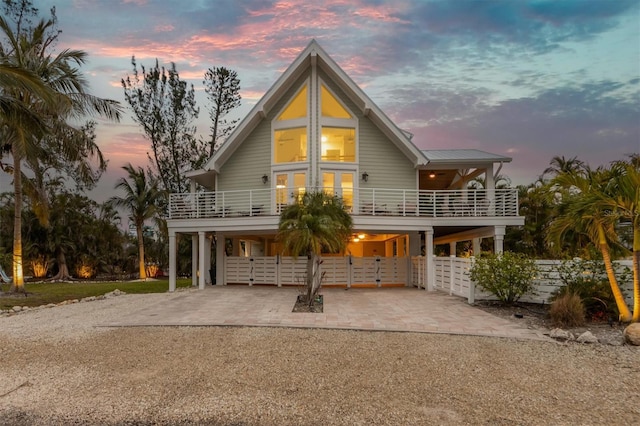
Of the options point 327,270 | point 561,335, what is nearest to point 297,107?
point 327,270

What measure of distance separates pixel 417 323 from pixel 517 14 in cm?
1437

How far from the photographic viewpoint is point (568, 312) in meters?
8.29

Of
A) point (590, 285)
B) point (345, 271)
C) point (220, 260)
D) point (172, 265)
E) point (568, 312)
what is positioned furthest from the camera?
point (220, 260)

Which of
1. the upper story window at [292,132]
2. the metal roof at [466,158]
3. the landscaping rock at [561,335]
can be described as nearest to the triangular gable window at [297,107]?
the upper story window at [292,132]

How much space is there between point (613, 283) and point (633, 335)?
1.91m

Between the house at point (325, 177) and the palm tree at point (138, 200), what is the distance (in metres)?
11.3

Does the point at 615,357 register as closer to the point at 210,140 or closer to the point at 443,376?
the point at 443,376

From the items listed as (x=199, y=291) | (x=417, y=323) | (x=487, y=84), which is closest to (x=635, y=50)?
(x=487, y=84)

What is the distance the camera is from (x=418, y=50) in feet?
59.4

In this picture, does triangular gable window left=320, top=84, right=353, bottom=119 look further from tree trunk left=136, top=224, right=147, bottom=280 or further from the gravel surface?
tree trunk left=136, top=224, right=147, bottom=280

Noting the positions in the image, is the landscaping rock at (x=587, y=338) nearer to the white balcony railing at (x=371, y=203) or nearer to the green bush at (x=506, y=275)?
the green bush at (x=506, y=275)

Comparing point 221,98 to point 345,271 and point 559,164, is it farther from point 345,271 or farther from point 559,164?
point 559,164

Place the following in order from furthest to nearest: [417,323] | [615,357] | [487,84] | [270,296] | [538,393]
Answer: [487,84]
[270,296]
[417,323]
[615,357]
[538,393]

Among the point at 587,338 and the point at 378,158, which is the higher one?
the point at 378,158
